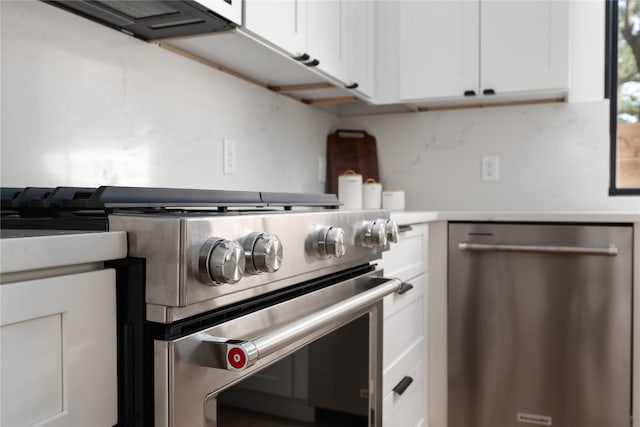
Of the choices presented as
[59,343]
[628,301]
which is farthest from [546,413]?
[59,343]

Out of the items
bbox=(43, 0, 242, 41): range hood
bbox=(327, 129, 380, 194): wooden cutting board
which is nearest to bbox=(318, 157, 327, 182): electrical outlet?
bbox=(327, 129, 380, 194): wooden cutting board

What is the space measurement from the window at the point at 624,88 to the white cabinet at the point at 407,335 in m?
1.07

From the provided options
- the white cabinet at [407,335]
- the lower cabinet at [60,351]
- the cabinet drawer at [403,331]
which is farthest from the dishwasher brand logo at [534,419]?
the lower cabinet at [60,351]

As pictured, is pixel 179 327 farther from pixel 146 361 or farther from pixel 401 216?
pixel 401 216

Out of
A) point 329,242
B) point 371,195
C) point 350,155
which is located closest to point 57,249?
point 329,242

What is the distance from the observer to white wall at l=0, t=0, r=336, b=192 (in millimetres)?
1142

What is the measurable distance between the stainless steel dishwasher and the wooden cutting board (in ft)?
2.49

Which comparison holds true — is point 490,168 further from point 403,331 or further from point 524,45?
point 403,331

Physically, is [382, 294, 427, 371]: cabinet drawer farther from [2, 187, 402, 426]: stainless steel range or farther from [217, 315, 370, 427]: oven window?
[2, 187, 402, 426]: stainless steel range

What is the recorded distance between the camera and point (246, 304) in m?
0.78

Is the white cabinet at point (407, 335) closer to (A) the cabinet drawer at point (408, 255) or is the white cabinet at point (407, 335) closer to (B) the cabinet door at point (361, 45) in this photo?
(A) the cabinet drawer at point (408, 255)

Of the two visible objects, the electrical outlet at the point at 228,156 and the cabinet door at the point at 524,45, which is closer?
the electrical outlet at the point at 228,156

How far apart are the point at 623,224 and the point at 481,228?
46 cm

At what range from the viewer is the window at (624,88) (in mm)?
2416
